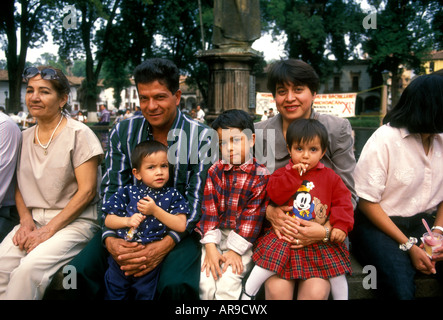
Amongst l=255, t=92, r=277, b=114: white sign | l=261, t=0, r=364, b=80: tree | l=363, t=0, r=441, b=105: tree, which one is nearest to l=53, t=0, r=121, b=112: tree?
l=261, t=0, r=364, b=80: tree

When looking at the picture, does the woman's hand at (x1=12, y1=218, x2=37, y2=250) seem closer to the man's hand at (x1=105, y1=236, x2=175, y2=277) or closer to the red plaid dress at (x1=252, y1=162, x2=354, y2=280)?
the man's hand at (x1=105, y1=236, x2=175, y2=277)

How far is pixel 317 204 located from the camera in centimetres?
229

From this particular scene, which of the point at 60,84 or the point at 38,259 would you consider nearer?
the point at 38,259

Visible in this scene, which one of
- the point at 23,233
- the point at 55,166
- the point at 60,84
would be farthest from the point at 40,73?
the point at 23,233

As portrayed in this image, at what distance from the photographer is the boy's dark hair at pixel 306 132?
7.39ft

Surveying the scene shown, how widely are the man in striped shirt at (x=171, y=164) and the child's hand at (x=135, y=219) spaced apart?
0.13 m

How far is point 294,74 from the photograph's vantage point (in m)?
2.55

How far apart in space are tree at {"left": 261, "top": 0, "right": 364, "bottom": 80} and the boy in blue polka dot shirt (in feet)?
80.9

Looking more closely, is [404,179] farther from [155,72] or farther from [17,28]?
[17,28]

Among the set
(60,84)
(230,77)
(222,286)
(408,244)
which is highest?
(230,77)

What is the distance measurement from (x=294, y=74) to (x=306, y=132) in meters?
0.55

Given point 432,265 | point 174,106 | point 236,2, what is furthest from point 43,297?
point 236,2

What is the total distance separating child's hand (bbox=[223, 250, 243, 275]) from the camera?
91.1 inches
